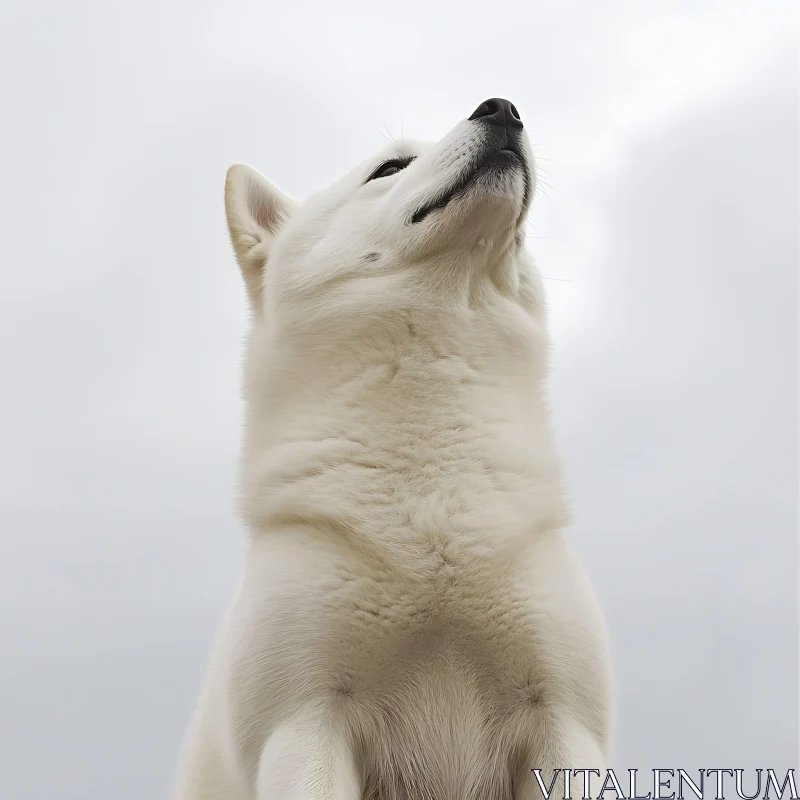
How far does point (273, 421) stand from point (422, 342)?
2.61ft

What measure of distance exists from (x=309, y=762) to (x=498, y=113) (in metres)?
2.98

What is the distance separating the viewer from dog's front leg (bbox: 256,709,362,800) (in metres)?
2.95

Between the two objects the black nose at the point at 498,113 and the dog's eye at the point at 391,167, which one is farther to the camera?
the dog's eye at the point at 391,167

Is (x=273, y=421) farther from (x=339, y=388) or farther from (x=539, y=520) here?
(x=539, y=520)

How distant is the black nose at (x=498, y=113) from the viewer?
4062 millimetres

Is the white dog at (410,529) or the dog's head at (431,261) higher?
the dog's head at (431,261)

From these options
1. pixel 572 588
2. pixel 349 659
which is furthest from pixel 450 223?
pixel 349 659

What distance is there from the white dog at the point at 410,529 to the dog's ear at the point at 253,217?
333 millimetres

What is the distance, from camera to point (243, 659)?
326cm

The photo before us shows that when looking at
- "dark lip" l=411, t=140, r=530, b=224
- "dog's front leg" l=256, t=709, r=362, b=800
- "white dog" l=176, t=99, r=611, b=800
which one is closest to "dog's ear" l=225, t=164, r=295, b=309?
"white dog" l=176, t=99, r=611, b=800

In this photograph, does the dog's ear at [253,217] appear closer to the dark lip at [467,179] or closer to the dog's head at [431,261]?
the dog's head at [431,261]

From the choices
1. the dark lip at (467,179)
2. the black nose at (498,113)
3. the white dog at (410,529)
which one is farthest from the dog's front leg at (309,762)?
the black nose at (498,113)

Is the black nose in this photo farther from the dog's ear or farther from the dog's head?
the dog's ear

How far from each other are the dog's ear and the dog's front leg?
2.27 m
